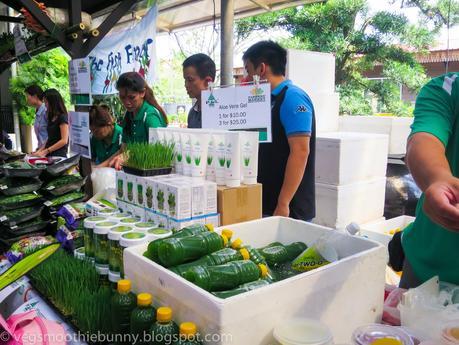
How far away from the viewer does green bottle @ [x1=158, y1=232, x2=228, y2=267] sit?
3.28 ft

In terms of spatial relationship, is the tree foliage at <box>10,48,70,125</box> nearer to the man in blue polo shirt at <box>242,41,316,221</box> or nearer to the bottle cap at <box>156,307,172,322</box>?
the man in blue polo shirt at <box>242,41,316,221</box>

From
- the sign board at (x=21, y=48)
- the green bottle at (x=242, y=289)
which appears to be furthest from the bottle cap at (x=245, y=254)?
the sign board at (x=21, y=48)

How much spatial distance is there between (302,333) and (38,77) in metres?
9.53

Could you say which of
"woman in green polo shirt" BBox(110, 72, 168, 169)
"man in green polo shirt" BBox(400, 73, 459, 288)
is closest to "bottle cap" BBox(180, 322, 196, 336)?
"man in green polo shirt" BBox(400, 73, 459, 288)

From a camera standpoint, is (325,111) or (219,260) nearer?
(219,260)

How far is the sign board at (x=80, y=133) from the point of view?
2525mm

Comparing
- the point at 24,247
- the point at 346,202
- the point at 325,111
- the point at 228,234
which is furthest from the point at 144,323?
the point at 325,111

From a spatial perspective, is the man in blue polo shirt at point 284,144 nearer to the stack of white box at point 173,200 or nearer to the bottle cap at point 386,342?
the stack of white box at point 173,200

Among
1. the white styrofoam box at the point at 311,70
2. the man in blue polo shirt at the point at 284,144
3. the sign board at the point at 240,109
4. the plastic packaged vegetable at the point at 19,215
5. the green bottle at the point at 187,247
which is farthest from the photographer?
the white styrofoam box at the point at 311,70

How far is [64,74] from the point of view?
9.48m

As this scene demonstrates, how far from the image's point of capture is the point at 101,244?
4.68 feet

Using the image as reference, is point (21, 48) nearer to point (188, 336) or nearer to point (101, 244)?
point (101, 244)

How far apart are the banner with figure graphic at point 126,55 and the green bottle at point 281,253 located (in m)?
2.14

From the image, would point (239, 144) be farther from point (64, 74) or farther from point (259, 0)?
point (64, 74)
